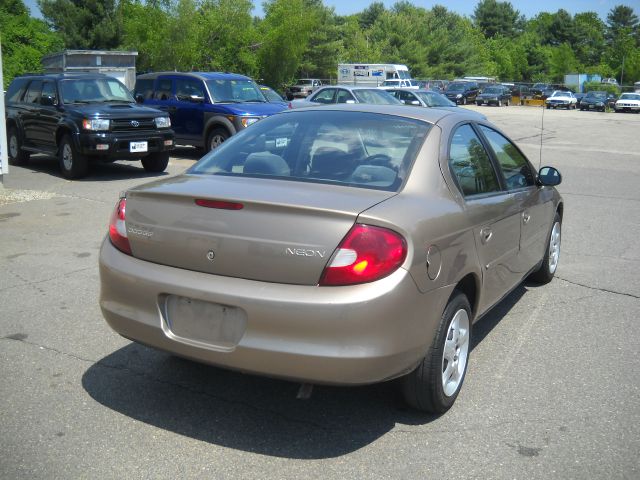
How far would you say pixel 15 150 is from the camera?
14.9m

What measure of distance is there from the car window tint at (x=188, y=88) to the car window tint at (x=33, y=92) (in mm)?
3177

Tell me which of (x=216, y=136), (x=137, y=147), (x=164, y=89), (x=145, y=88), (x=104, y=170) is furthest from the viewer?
(x=145, y=88)

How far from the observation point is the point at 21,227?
9008mm

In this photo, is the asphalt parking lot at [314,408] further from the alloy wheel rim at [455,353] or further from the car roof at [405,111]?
the car roof at [405,111]

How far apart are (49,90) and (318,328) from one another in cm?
1179

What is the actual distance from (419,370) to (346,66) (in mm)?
54653

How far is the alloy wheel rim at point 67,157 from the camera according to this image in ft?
42.7

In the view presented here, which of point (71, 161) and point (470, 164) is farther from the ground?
point (470, 164)

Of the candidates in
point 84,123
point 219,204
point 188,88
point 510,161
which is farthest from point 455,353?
point 188,88

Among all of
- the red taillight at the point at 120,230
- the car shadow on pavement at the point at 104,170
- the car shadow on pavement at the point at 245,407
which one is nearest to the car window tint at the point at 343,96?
the car shadow on pavement at the point at 104,170

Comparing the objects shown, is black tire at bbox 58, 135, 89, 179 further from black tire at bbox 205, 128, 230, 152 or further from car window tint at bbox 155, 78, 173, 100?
car window tint at bbox 155, 78, 173, 100

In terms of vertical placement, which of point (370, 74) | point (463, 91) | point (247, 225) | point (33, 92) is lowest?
point (247, 225)

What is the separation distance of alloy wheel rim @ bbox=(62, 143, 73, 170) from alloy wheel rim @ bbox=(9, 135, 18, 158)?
219 cm

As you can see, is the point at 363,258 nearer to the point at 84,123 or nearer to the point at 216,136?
the point at 84,123
